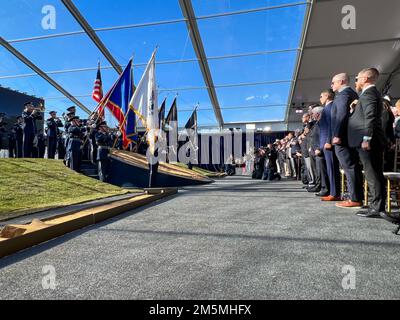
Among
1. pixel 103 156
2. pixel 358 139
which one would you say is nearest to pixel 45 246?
pixel 358 139

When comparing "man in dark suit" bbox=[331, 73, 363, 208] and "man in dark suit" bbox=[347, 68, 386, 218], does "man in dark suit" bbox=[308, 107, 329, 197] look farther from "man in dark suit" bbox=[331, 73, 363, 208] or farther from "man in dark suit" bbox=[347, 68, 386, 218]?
"man in dark suit" bbox=[347, 68, 386, 218]

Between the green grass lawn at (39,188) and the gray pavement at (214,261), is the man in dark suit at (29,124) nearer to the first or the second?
the green grass lawn at (39,188)

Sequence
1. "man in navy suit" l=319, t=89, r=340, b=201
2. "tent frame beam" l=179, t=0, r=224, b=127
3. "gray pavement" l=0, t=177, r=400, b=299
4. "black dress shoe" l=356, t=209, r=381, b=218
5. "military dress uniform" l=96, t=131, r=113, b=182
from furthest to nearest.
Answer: "tent frame beam" l=179, t=0, r=224, b=127
"military dress uniform" l=96, t=131, r=113, b=182
"man in navy suit" l=319, t=89, r=340, b=201
"black dress shoe" l=356, t=209, r=381, b=218
"gray pavement" l=0, t=177, r=400, b=299

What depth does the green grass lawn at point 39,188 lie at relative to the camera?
141 inches

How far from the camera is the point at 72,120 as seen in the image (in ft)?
25.8

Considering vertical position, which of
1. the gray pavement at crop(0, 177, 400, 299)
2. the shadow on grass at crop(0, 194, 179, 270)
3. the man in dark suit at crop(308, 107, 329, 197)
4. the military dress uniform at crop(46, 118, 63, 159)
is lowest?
the shadow on grass at crop(0, 194, 179, 270)

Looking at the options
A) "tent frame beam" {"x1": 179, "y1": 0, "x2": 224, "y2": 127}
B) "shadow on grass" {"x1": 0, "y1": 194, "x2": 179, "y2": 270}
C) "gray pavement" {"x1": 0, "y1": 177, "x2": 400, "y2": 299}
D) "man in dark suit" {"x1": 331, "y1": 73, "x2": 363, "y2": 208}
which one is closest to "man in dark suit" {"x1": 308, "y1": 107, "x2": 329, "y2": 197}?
"man in dark suit" {"x1": 331, "y1": 73, "x2": 363, "y2": 208}

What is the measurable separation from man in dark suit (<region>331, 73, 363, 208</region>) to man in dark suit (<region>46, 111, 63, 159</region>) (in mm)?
8699

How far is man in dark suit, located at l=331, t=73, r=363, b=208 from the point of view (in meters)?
3.44

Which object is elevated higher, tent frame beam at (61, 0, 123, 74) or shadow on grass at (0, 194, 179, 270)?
tent frame beam at (61, 0, 123, 74)

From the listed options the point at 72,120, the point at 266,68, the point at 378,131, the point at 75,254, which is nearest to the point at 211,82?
the point at 266,68

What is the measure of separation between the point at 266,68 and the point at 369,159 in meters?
9.78

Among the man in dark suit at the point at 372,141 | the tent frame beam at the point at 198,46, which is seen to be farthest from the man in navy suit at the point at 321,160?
the tent frame beam at the point at 198,46

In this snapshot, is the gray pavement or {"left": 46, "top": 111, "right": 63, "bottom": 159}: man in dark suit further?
{"left": 46, "top": 111, "right": 63, "bottom": 159}: man in dark suit
